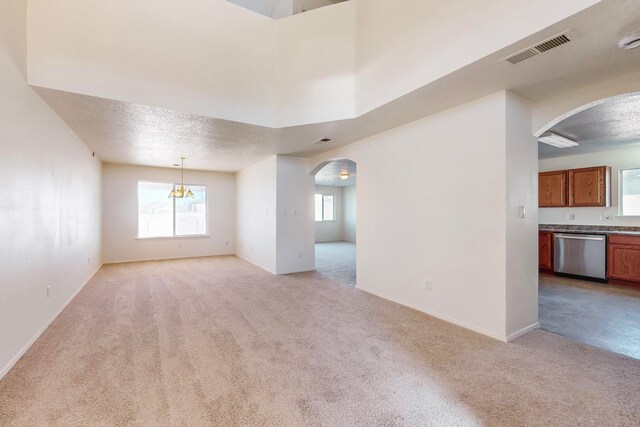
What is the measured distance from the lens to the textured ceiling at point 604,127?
3221 millimetres

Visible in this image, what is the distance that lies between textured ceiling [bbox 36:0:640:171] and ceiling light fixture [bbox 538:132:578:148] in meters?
1.58

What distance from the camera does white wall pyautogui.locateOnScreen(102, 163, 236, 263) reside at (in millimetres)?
6965

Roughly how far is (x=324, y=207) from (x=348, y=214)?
1.11 metres

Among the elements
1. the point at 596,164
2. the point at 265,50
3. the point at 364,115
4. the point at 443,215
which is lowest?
the point at 443,215

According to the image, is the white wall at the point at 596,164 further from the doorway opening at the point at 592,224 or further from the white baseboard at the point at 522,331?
the white baseboard at the point at 522,331

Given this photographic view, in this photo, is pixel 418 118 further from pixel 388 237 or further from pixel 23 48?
pixel 23 48

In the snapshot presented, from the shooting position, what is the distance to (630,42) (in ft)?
6.46

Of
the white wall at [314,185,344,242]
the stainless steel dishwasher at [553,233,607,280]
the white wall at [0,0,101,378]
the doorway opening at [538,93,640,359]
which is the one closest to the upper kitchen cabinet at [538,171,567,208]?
the doorway opening at [538,93,640,359]

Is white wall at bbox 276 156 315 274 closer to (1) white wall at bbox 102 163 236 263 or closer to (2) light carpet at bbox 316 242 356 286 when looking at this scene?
(2) light carpet at bbox 316 242 356 286

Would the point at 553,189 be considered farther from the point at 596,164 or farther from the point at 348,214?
the point at 348,214

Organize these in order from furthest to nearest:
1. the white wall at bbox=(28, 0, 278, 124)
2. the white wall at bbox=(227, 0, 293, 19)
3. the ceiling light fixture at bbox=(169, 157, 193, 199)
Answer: the ceiling light fixture at bbox=(169, 157, 193, 199)
the white wall at bbox=(227, 0, 293, 19)
the white wall at bbox=(28, 0, 278, 124)

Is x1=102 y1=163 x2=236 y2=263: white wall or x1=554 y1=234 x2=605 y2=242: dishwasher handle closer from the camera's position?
x1=554 y1=234 x2=605 y2=242: dishwasher handle

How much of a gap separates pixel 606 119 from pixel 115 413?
19.6 ft

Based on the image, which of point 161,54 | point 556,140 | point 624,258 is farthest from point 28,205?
point 624,258
